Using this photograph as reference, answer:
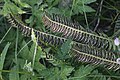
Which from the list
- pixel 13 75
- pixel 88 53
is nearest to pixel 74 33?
pixel 88 53

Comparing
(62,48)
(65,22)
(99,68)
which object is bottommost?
(99,68)

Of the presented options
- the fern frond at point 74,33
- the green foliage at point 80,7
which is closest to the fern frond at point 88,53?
the fern frond at point 74,33

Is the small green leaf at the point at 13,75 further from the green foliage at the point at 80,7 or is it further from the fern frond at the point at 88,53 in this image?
the green foliage at the point at 80,7

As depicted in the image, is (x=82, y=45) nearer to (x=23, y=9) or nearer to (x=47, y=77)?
(x=47, y=77)

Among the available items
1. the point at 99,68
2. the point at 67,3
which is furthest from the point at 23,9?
the point at 99,68

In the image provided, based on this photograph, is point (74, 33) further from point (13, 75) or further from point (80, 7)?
point (13, 75)

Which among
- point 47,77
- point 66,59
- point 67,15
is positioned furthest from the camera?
point 67,15

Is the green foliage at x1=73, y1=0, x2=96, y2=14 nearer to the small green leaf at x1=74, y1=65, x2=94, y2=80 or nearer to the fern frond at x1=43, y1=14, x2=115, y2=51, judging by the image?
the fern frond at x1=43, y1=14, x2=115, y2=51
